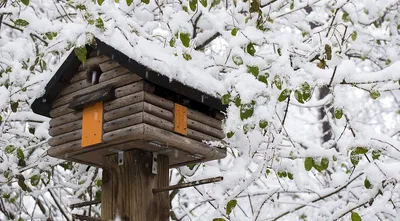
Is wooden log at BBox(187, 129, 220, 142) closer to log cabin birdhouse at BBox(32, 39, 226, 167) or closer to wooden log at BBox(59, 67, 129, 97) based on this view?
log cabin birdhouse at BBox(32, 39, 226, 167)

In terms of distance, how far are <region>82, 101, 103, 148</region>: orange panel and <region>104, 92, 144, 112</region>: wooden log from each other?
0.16 feet

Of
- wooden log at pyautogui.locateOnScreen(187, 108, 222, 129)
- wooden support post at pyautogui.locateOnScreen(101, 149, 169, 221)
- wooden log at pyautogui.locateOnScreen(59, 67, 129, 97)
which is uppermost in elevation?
wooden log at pyautogui.locateOnScreen(59, 67, 129, 97)

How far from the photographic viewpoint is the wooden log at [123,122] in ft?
8.91

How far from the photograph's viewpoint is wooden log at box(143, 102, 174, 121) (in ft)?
9.06

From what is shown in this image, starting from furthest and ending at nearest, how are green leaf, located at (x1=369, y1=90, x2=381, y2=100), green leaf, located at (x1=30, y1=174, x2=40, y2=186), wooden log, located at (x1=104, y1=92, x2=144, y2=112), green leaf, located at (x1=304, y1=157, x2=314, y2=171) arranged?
green leaf, located at (x1=30, y1=174, x2=40, y2=186) < green leaf, located at (x1=304, y1=157, x2=314, y2=171) < green leaf, located at (x1=369, y1=90, x2=381, y2=100) < wooden log, located at (x1=104, y1=92, x2=144, y2=112)

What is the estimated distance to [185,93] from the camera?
9.82ft

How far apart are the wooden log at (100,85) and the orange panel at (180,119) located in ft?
0.98

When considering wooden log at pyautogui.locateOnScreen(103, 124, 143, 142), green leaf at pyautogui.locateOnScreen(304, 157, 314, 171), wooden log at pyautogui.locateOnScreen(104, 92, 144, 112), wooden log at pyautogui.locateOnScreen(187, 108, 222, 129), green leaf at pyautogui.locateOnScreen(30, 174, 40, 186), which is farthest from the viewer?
green leaf at pyautogui.locateOnScreen(30, 174, 40, 186)

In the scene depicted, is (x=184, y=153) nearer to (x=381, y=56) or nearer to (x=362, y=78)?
(x=362, y=78)

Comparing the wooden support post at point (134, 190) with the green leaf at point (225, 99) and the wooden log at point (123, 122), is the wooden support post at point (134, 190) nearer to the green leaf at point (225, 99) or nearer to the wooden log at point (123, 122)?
the wooden log at point (123, 122)

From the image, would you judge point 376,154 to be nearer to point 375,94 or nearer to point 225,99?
point 375,94

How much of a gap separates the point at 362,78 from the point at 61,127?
1.70m

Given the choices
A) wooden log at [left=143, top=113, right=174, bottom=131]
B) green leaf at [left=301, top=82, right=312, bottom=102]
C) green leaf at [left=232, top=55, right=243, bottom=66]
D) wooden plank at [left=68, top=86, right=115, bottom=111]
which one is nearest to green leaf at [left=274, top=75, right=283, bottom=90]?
green leaf at [left=301, top=82, right=312, bottom=102]

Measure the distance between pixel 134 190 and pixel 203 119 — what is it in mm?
632
